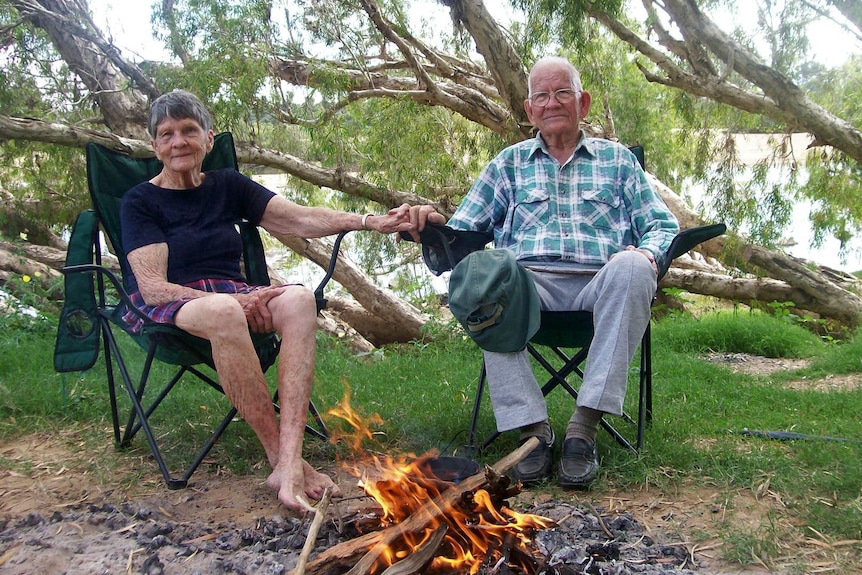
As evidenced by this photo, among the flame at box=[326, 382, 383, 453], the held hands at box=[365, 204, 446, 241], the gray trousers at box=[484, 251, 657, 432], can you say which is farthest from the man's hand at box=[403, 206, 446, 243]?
the flame at box=[326, 382, 383, 453]

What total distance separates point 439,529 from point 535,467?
79 cm

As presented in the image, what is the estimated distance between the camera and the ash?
68.2 inches

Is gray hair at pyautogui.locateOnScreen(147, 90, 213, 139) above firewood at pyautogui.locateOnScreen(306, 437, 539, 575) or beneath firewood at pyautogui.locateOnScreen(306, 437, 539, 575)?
above

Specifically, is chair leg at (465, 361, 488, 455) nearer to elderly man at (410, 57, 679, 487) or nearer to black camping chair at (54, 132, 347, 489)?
elderly man at (410, 57, 679, 487)

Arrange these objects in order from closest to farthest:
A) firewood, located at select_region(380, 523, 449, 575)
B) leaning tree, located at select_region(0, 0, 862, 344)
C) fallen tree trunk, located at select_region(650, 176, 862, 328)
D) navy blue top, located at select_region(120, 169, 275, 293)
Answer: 1. firewood, located at select_region(380, 523, 449, 575)
2. navy blue top, located at select_region(120, 169, 275, 293)
3. leaning tree, located at select_region(0, 0, 862, 344)
4. fallen tree trunk, located at select_region(650, 176, 862, 328)

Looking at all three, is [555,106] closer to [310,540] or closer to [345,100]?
[310,540]

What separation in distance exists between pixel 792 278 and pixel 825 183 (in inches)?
34.0

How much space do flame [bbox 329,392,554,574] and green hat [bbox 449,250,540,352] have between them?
1.73 feet

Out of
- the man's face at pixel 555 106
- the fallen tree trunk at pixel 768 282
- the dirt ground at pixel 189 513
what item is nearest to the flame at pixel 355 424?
the dirt ground at pixel 189 513

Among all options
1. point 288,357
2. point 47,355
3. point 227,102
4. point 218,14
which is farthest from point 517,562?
point 218,14

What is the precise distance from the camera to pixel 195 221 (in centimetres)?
264

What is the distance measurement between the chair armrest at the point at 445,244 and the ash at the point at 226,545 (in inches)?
37.3

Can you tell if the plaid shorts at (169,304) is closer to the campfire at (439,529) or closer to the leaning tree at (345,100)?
the campfire at (439,529)

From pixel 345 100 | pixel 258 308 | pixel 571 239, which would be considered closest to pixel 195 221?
pixel 258 308
